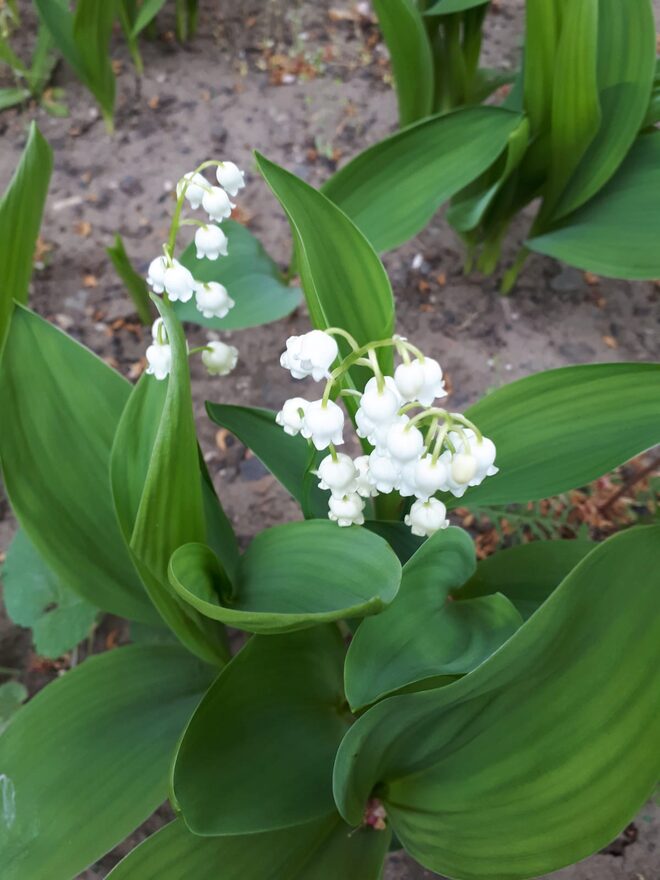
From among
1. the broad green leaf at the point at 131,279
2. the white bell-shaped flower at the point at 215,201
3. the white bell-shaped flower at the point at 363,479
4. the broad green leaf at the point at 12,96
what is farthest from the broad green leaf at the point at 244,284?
the broad green leaf at the point at 12,96

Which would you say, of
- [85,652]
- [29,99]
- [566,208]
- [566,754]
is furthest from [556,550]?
[29,99]

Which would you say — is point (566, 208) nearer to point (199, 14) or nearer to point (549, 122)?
point (549, 122)

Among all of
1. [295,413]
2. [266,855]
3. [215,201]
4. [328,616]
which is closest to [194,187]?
[215,201]

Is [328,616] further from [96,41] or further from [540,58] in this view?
[96,41]

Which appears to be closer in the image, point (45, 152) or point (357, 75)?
point (45, 152)

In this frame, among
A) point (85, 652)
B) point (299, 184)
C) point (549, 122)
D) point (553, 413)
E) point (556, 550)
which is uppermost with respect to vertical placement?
point (299, 184)
